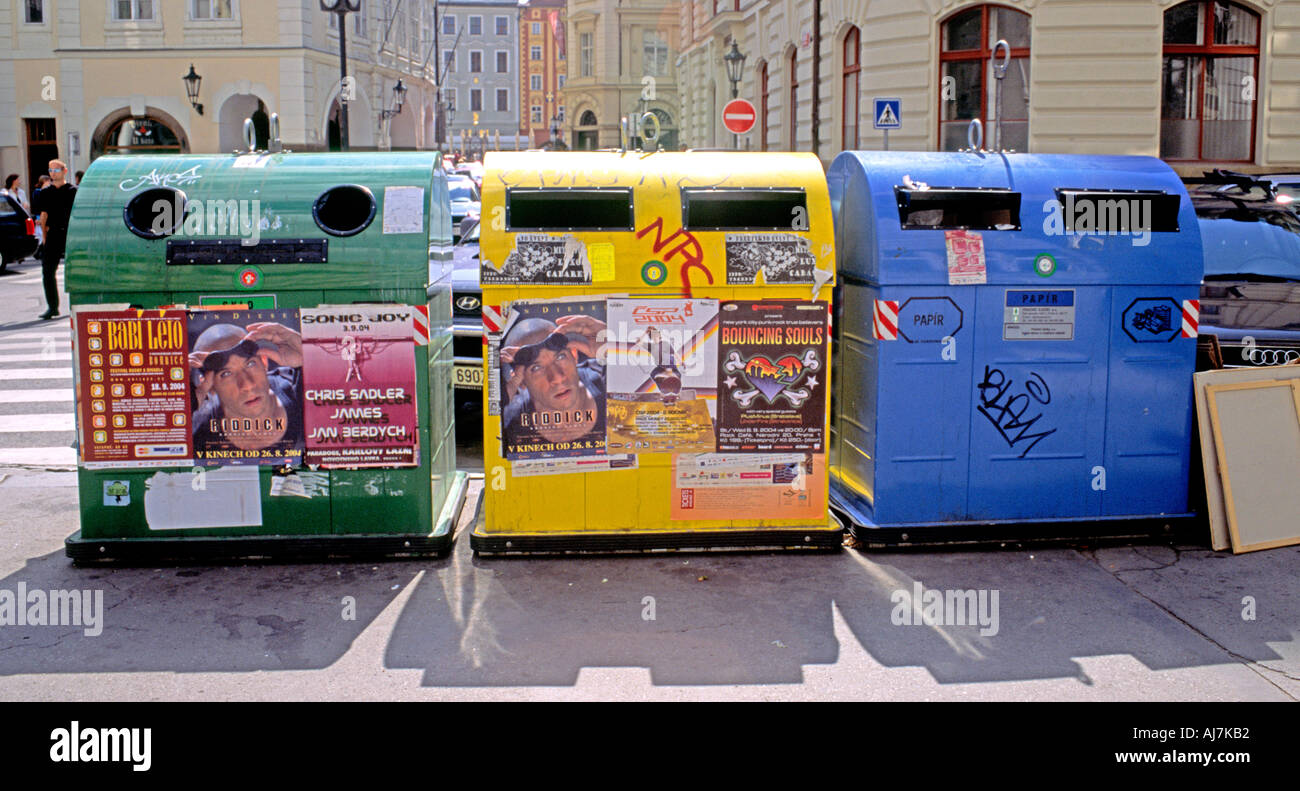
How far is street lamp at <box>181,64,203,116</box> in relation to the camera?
3098 cm

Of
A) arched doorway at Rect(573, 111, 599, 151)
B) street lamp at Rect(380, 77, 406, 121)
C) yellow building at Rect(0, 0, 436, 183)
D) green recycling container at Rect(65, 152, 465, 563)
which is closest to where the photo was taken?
green recycling container at Rect(65, 152, 465, 563)

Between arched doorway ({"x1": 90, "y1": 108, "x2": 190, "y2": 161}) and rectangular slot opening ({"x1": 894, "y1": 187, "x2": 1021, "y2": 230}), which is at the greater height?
arched doorway ({"x1": 90, "y1": 108, "x2": 190, "y2": 161})

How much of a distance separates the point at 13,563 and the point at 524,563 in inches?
96.8

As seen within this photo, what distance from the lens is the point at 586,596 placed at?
519 centimetres

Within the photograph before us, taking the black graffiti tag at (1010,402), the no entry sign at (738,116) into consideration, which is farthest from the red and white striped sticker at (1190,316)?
the no entry sign at (738,116)

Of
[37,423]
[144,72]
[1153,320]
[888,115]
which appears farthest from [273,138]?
[144,72]

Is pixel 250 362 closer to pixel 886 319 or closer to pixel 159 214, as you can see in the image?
pixel 159 214

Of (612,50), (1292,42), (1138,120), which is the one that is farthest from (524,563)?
(612,50)

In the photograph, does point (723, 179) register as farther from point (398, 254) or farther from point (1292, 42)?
point (1292, 42)

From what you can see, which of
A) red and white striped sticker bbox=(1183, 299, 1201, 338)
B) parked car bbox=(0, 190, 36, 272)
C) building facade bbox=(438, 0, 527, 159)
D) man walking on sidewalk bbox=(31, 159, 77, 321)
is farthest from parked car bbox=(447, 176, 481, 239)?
building facade bbox=(438, 0, 527, 159)

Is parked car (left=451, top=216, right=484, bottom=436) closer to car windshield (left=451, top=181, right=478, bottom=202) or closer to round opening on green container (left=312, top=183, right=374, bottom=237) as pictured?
round opening on green container (left=312, top=183, right=374, bottom=237)

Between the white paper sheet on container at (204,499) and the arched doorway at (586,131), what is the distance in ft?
211

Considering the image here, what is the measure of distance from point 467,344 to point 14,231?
16.4 m

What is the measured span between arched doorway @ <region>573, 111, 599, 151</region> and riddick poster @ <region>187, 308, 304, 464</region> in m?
64.4
